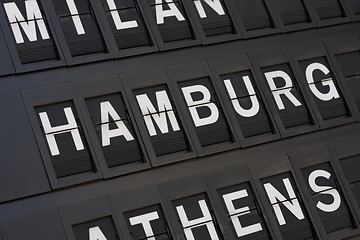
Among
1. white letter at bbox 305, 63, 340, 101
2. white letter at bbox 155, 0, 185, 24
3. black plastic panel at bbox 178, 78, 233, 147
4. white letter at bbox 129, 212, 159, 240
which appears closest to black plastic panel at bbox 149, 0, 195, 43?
white letter at bbox 155, 0, 185, 24

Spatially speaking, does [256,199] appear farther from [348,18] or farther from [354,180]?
[348,18]

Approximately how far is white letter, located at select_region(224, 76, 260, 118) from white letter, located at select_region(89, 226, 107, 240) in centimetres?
117

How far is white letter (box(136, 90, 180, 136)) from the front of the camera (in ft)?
16.1

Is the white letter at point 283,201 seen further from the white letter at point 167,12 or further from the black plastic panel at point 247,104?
the white letter at point 167,12

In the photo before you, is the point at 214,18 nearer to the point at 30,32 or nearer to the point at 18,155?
the point at 30,32

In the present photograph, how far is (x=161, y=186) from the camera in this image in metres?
4.82

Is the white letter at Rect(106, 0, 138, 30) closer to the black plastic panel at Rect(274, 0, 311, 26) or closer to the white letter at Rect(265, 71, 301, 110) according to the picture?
the white letter at Rect(265, 71, 301, 110)

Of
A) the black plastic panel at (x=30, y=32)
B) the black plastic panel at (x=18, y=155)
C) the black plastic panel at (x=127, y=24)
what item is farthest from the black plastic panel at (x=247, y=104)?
the black plastic panel at (x=18, y=155)

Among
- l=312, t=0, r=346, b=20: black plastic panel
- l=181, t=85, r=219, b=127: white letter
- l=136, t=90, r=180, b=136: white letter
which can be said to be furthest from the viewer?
l=312, t=0, r=346, b=20: black plastic panel

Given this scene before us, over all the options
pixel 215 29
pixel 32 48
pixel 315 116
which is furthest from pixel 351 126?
pixel 32 48

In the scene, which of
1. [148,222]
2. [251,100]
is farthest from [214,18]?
[148,222]

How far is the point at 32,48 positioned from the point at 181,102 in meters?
0.92

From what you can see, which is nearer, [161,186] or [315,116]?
[161,186]

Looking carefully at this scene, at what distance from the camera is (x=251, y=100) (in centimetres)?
524
